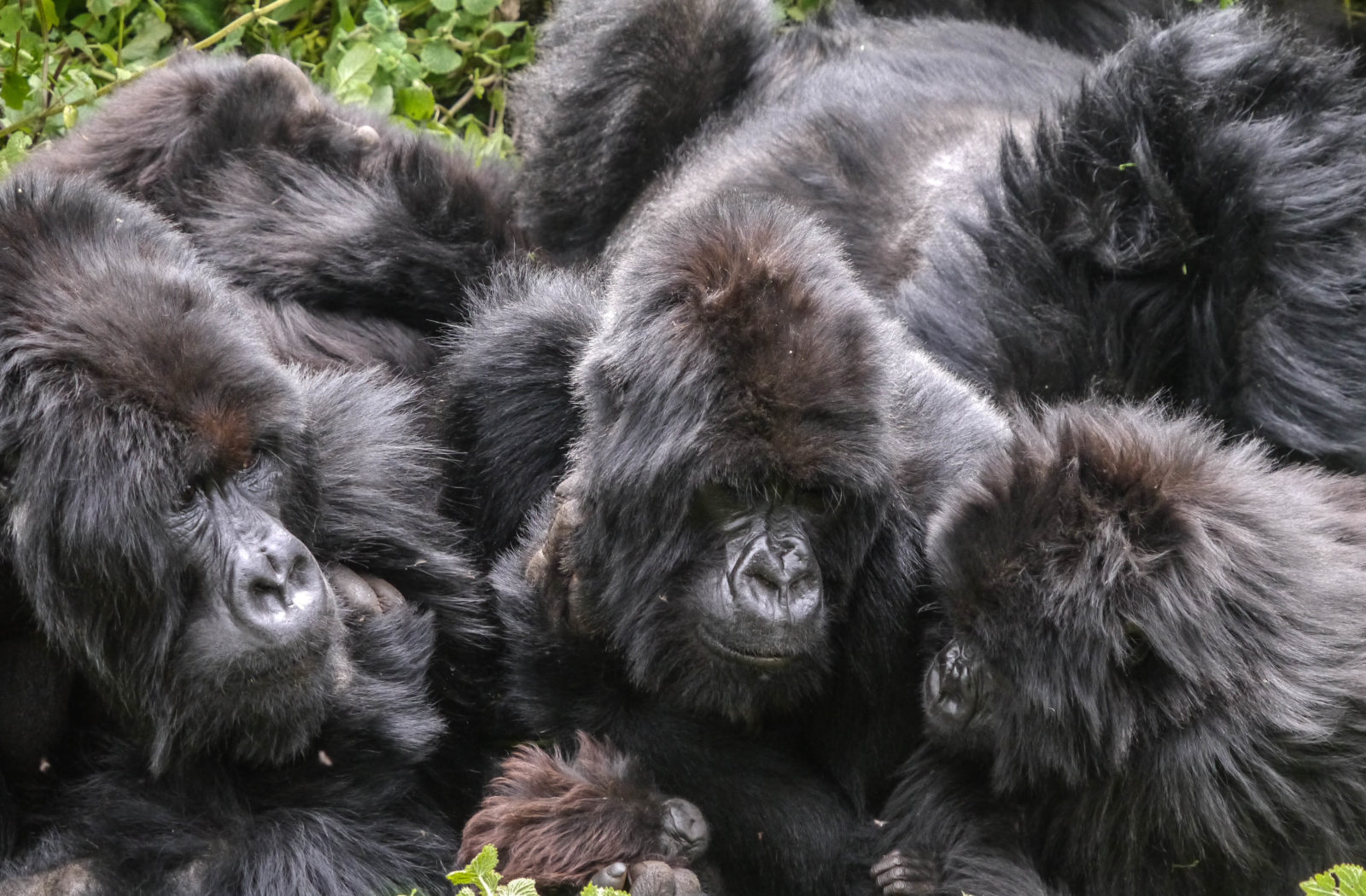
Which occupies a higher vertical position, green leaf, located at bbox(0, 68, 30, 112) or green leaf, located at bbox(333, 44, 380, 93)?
green leaf, located at bbox(0, 68, 30, 112)

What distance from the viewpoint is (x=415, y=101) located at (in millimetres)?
6043

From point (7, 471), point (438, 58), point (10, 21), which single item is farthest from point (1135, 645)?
point (10, 21)

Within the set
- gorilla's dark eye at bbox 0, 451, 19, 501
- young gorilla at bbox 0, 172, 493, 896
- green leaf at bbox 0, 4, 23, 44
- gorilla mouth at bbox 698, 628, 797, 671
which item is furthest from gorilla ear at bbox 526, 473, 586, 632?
green leaf at bbox 0, 4, 23, 44

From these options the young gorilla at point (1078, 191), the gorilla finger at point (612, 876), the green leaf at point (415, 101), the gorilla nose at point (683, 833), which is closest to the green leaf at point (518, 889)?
the gorilla finger at point (612, 876)

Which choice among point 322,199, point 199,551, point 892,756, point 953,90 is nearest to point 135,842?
point 199,551

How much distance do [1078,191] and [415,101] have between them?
2.57 m

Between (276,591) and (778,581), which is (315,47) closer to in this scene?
(276,591)

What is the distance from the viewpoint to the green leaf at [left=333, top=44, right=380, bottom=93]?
5887 mm

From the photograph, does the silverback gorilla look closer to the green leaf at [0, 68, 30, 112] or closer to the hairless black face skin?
the hairless black face skin

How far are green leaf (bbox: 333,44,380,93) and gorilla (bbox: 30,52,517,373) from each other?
77cm

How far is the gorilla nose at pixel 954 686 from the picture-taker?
3.57m

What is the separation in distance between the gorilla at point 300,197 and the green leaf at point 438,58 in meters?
1.08

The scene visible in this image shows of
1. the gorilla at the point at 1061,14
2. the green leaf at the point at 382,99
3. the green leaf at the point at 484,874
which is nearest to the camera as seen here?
the green leaf at the point at 484,874

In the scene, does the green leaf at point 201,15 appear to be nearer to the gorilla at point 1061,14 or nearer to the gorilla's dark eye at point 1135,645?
the gorilla at point 1061,14
